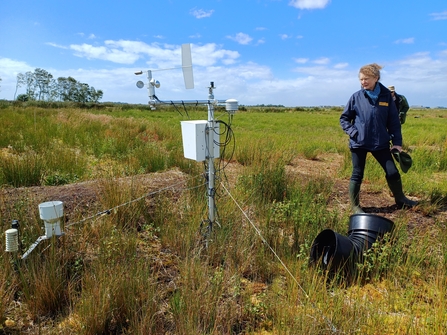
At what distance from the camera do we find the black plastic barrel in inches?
114

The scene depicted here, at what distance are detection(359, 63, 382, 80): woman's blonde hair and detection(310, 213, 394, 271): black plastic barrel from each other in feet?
5.91

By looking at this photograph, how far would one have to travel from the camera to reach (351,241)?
304 centimetres

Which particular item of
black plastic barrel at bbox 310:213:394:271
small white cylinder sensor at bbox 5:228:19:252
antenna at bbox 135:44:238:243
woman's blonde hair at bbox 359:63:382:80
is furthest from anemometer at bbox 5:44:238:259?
woman's blonde hair at bbox 359:63:382:80

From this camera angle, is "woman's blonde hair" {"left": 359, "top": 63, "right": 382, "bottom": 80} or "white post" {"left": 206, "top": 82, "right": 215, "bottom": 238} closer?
"white post" {"left": 206, "top": 82, "right": 215, "bottom": 238}

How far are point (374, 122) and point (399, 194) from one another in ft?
3.84

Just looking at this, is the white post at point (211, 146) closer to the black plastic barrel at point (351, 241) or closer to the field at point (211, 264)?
the field at point (211, 264)

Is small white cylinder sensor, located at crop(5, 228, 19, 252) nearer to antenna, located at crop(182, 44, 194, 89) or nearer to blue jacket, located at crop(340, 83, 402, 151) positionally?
antenna, located at crop(182, 44, 194, 89)

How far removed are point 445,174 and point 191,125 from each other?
22.0ft

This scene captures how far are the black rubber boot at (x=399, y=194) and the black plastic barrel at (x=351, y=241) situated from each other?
119 centimetres

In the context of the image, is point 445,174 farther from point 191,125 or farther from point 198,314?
point 198,314

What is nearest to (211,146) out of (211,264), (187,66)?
(187,66)

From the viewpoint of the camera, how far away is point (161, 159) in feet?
21.5

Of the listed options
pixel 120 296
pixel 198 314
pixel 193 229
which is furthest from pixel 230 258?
pixel 120 296

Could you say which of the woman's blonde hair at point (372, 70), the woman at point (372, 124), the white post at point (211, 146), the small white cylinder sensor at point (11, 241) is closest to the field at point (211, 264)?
the small white cylinder sensor at point (11, 241)
